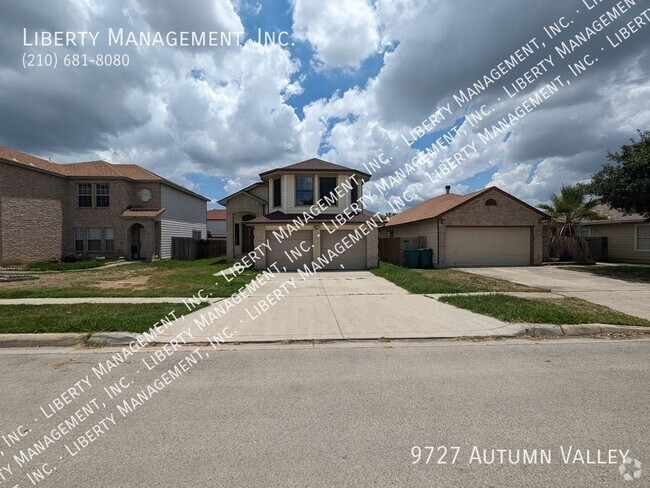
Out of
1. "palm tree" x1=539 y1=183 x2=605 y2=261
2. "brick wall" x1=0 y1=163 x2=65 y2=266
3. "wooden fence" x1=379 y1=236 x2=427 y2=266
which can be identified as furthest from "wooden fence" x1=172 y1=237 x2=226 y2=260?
"palm tree" x1=539 y1=183 x2=605 y2=261

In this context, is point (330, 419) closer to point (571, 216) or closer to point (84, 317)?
point (84, 317)

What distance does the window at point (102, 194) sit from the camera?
23.4 m

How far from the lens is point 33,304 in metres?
8.56

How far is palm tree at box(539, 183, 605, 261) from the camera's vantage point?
68.4 feet

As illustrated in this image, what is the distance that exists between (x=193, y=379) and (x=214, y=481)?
6.86 ft

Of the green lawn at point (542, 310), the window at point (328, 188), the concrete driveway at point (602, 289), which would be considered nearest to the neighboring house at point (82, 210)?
the window at point (328, 188)

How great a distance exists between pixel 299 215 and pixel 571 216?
17.7m

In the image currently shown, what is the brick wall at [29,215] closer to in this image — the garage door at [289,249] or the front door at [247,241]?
the front door at [247,241]

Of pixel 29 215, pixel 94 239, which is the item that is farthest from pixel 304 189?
pixel 29 215

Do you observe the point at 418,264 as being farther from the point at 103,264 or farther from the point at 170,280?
the point at 103,264

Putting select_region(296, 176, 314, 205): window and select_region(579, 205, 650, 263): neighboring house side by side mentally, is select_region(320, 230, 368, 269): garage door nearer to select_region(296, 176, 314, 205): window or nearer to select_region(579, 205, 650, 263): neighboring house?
select_region(296, 176, 314, 205): window

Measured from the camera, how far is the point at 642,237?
21172mm

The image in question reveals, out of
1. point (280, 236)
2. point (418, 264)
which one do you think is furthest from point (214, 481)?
point (418, 264)

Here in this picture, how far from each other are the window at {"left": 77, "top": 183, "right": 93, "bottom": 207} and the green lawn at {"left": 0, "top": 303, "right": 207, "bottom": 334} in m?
18.0
